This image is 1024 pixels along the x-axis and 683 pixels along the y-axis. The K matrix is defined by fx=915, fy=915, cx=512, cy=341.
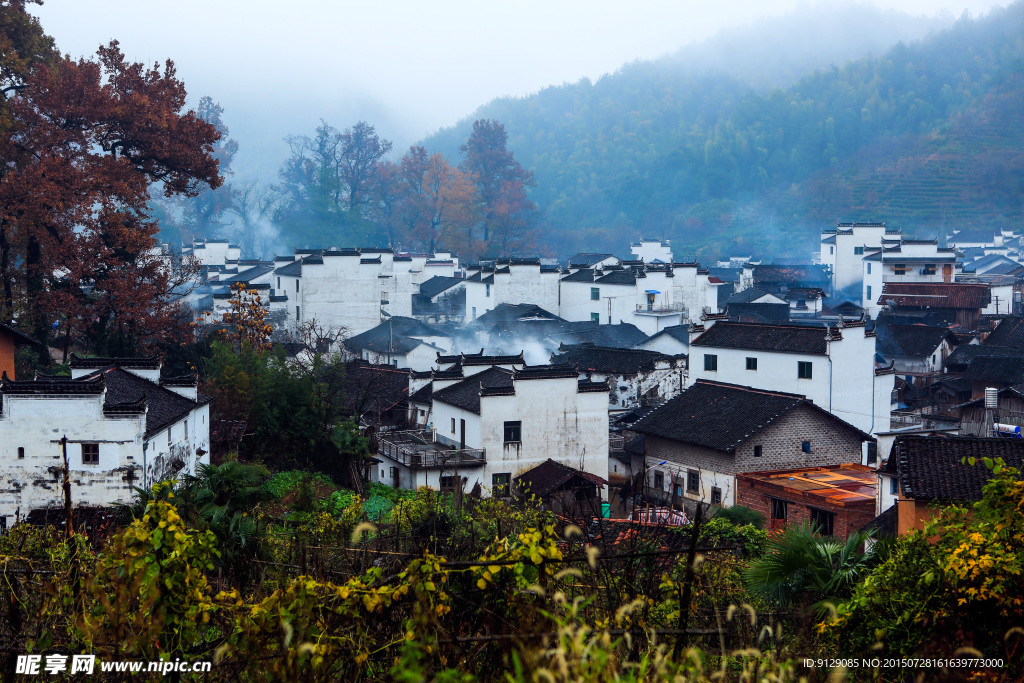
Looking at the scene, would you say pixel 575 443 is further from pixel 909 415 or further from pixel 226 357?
pixel 909 415

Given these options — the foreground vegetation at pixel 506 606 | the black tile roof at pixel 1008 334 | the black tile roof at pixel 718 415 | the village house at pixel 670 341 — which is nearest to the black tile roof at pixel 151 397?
the foreground vegetation at pixel 506 606

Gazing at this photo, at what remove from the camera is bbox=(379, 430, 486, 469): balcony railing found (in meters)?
18.9

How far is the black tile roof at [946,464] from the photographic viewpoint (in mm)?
12055

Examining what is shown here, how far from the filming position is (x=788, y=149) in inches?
3393

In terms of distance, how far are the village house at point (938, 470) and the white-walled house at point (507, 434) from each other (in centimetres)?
764

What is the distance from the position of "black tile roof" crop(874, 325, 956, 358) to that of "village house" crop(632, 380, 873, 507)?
47.6 feet

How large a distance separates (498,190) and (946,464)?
5747 cm

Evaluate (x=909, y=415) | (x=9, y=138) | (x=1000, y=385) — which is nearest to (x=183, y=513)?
(x=9, y=138)

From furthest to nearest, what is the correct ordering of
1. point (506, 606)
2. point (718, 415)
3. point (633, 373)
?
point (633, 373)
point (718, 415)
point (506, 606)

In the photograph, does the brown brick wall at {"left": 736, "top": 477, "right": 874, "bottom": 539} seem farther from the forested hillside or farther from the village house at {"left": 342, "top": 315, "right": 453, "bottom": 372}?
the forested hillside

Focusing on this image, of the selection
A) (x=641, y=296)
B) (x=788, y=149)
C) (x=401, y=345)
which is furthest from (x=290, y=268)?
(x=788, y=149)

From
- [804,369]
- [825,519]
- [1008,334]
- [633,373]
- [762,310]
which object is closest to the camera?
[825,519]

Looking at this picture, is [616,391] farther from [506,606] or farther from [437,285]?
[506,606]

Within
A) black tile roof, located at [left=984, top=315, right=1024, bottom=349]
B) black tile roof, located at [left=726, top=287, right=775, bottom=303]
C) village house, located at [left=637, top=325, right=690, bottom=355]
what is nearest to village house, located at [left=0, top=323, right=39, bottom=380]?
village house, located at [left=637, top=325, right=690, bottom=355]
